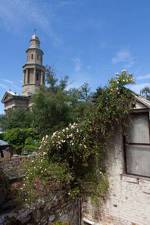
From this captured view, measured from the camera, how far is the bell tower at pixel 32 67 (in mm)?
45812

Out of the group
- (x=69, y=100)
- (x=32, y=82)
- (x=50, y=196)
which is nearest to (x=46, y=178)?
(x=50, y=196)

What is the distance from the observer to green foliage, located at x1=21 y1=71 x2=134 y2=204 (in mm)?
5990

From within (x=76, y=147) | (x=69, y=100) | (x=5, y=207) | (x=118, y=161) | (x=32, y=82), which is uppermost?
(x=32, y=82)

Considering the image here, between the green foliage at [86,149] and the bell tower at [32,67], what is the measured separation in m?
→ 39.9

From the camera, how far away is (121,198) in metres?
6.05

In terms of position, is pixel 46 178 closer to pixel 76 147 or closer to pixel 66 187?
pixel 66 187

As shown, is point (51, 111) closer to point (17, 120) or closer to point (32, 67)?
point (17, 120)

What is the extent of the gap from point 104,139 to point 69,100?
20.1m

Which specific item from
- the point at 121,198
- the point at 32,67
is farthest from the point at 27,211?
the point at 32,67

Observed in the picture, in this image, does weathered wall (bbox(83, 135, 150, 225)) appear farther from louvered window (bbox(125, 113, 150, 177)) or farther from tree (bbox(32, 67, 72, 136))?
tree (bbox(32, 67, 72, 136))

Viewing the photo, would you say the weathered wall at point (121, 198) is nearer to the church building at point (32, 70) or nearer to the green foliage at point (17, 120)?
the green foliage at point (17, 120)

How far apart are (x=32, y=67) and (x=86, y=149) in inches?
1648

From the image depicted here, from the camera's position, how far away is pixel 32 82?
46.1 m

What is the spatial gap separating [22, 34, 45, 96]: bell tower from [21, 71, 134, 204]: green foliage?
1570 inches
